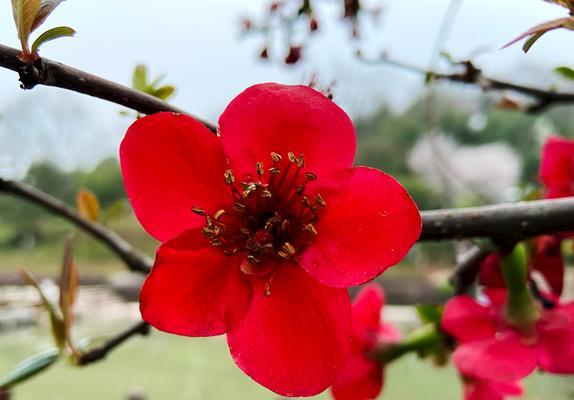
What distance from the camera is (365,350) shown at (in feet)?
1.05

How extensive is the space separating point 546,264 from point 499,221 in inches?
3.8

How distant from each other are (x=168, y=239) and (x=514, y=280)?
16 cm

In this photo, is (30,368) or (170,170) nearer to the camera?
(170,170)

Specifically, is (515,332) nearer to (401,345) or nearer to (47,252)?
(401,345)

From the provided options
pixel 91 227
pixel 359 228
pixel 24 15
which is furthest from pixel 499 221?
pixel 91 227

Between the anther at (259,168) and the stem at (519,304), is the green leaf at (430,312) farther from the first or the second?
the anther at (259,168)

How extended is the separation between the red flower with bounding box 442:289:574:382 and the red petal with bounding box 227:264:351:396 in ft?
0.29

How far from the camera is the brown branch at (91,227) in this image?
31cm

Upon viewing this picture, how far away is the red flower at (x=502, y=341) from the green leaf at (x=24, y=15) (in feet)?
0.64

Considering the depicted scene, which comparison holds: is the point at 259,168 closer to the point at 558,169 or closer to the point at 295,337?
the point at 295,337

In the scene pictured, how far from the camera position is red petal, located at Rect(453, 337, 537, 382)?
212 mm

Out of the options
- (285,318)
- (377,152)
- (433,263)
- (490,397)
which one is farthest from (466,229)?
(377,152)

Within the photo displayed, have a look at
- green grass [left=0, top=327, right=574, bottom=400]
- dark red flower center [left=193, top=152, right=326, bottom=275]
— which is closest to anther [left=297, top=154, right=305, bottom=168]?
dark red flower center [left=193, top=152, right=326, bottom=275]

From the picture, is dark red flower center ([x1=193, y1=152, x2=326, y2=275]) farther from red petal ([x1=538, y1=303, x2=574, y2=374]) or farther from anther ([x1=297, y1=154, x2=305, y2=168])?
red petal ([x1=538, y1=303, x2=574, y2=374])
